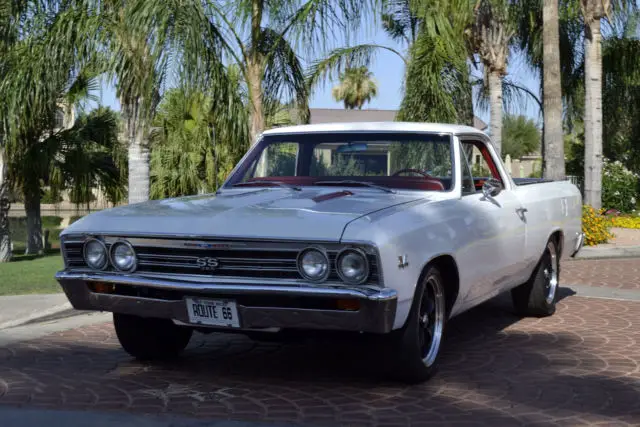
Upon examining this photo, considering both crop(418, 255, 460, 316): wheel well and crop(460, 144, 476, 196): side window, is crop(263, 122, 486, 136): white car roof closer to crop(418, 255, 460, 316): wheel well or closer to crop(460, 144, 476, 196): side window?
crop(460, 144, 476, 196): side window

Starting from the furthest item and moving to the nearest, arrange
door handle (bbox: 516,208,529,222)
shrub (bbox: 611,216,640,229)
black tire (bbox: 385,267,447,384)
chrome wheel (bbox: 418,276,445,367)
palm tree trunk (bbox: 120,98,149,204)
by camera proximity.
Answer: shrub (bbox: 611,216,640,229) < palm tree trunk (bbox: 120,98,149,204) < door handle (bbox: 516,208,529,222) < chrome wheel (bbox: 418,276,445,367) < black tire (bbox: 385,267,447,384)

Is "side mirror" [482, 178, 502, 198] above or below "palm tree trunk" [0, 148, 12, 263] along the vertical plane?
above

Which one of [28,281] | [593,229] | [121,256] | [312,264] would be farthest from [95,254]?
[593,229]

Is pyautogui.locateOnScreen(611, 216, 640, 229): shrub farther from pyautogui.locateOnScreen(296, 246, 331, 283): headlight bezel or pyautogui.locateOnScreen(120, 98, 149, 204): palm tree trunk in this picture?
pyautogui.locateOnScreen(296, 246, 331, 283): headlight bezel

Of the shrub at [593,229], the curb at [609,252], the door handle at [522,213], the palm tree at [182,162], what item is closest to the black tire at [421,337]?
the door handle at [522,213]

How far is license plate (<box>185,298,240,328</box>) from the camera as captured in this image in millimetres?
5590

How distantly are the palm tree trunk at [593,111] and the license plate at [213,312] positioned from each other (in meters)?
15.7

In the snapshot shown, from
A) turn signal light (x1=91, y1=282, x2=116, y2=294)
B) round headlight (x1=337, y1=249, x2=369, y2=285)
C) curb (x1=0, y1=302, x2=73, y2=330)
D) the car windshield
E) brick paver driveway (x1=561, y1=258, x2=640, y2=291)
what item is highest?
the car windshield

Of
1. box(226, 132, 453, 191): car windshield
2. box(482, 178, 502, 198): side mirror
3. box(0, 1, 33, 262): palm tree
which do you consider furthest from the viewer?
box(0, 1, 33, 262): palm tree

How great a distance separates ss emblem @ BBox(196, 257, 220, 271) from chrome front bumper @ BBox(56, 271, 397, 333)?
0.11m

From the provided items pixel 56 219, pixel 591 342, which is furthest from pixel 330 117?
pixel 591 342

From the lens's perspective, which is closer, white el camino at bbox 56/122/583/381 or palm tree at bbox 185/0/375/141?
white el camino at bbox 56/122/583/381

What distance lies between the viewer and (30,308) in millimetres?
9086

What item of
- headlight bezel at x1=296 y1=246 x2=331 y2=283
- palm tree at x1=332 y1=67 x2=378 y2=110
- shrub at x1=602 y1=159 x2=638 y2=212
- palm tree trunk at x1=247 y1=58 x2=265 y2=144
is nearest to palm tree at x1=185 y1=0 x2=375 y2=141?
palm tree trunk at x1=247 y1=58 x2=265 y2=144
